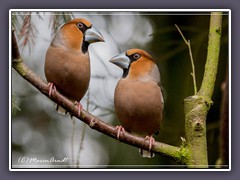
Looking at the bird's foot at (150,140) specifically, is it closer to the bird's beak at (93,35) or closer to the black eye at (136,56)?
the black eye at (136,56)

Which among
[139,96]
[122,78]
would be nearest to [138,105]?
[139,96]

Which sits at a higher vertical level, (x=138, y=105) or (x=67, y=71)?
(x=67, y=71)

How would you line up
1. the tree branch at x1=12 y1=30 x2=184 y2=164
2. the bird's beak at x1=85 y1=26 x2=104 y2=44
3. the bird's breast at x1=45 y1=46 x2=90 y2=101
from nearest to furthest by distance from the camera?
the tree branch at x1=12 y1=30 x2=184 y2=164 < the bird's breast at x1=45 y1=46 x2=90 y2=101 < the bird's beak at x1=85 y1=26 x2=104 y2=44

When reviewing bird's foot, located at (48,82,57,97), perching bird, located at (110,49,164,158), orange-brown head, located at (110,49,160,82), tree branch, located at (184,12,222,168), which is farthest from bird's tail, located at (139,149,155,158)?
bird's foot, located at (48,82,57,97)

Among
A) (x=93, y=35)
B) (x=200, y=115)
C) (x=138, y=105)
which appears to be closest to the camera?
(x=200, y=115)

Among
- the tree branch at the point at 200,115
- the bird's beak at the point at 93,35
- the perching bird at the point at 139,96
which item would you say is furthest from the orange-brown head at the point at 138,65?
the tree branch at the point at 200,115

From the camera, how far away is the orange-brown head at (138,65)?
6.16ft

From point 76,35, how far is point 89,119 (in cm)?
40

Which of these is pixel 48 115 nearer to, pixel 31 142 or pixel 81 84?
pixel 31 142

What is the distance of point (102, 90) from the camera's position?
6.53 feet

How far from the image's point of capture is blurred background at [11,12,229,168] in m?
1.98

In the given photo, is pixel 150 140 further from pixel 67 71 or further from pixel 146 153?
pixel 67 71

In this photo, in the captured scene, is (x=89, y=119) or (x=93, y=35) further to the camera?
(x=93, y=35)

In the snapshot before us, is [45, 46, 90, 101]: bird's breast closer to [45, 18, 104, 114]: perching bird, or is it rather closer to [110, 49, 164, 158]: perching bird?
[45, 18, 104, 114]: perching bird
